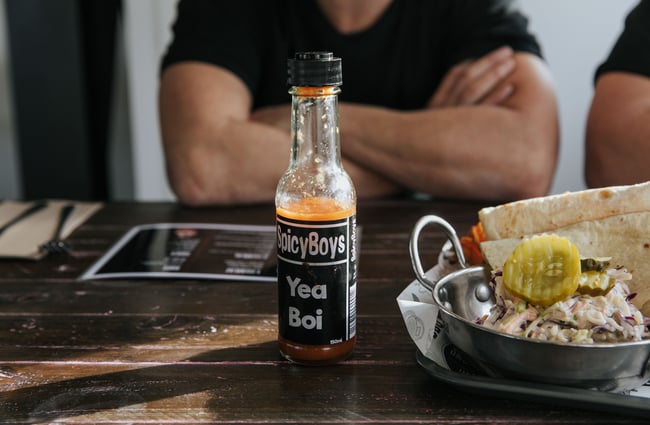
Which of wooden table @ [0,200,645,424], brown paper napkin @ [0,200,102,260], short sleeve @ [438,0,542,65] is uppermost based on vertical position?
short sleeve @ [438,0,542,65]

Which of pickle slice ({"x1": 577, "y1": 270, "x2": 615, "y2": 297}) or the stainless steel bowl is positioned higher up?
pickle slice ({"x1": 577, "y1": 270, "x2": 615, "y2": 297})

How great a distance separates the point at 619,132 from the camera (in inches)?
56.4

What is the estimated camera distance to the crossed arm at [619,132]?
1401 mm

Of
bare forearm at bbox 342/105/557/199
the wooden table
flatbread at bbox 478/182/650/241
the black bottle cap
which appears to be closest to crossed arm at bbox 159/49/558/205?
bare forearm at bbox 342/105/557/199

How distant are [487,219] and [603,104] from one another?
80 cm

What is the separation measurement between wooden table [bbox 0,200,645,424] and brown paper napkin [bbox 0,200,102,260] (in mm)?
39

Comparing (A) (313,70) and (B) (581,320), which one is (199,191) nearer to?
(A) (313,70)

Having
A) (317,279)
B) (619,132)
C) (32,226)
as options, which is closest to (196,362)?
(317,279)

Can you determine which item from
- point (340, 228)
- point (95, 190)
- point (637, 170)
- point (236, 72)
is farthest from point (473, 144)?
point (95, 190)

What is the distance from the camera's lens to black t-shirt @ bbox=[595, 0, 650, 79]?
149cm

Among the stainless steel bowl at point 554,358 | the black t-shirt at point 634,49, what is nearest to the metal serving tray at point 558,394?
the stainless steel bowl at point 554,358

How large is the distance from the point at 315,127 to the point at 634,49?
102 centimetres

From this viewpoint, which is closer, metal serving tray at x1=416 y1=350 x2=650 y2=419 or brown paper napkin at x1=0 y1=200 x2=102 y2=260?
metal serving tray at x1=416 y1=350 x2=650 y2=419

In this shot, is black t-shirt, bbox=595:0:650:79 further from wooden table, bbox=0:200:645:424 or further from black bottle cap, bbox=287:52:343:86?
black bottle cap, bbox=287:52:343:86
